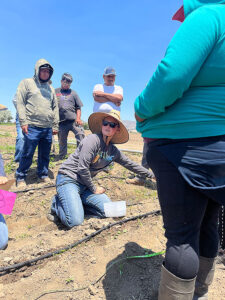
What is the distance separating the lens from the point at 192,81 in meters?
0.95

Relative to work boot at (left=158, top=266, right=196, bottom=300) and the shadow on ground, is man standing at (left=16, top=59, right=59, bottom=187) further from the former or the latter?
work boot at (left=158, top=266, right=196, bottom=300)

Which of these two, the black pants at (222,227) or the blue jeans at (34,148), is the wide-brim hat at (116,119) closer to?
A: the blue jeans at (34,148)

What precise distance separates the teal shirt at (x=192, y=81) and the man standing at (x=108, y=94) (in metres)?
3.29

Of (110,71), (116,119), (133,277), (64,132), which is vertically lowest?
(133,277)

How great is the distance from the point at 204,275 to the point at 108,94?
140 inches

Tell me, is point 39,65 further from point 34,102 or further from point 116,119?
point 116,119

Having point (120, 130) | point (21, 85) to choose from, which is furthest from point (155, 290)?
point (21, 85)

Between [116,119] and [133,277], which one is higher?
[116,119]

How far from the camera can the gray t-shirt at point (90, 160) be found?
107 inches

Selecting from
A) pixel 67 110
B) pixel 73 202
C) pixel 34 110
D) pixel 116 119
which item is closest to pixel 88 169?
pixel 73 202

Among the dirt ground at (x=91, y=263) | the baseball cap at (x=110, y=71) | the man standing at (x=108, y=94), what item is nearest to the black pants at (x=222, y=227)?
the dirt ground at (x=91, y=263)

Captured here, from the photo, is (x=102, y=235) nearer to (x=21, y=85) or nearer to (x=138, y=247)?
(x=138, y=247)

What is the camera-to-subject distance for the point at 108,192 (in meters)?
3.73

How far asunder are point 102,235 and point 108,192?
1.51 m
